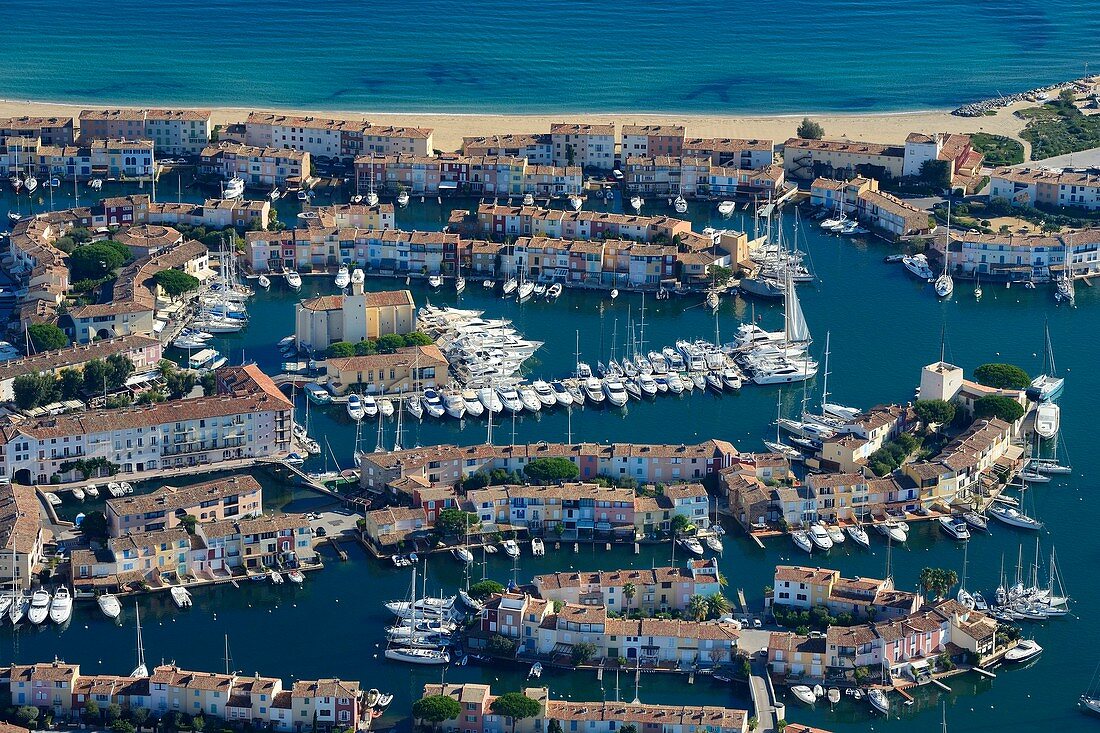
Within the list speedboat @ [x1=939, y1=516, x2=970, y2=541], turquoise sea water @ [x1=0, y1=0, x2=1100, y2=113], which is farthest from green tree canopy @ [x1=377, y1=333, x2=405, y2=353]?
turquoise sea water @ [x1=0, y1=0, x2=1100, y2=113]

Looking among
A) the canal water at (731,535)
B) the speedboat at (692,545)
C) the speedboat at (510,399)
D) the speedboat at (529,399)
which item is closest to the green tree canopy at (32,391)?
the canal water at (731,535)

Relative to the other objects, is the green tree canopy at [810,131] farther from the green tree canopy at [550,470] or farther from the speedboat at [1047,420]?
the green tree canopy at [550,470]

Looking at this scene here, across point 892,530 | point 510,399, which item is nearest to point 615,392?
point 510,399

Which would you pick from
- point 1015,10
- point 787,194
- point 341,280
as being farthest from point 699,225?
point 1015,10

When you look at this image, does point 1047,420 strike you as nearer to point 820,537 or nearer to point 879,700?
point 820,537

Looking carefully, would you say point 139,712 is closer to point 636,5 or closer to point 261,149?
point 261,149
